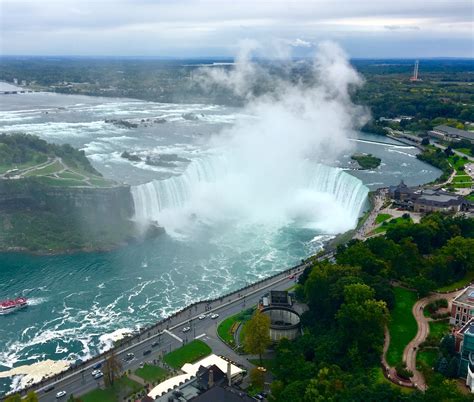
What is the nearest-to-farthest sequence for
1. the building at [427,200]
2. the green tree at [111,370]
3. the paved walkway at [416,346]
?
the paved walkway at [416,346]
the green tree at [111,370]
the building at [427,200]

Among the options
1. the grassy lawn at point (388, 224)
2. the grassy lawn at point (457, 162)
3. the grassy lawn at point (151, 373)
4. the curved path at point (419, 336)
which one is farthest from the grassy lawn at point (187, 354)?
the grassy lawn at point (457, 162)

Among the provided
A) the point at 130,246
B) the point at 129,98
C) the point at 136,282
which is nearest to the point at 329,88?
the point at 130,246

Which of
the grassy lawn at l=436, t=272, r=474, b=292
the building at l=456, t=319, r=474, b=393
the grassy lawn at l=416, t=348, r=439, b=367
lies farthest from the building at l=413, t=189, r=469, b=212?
the building at l=456, t=319, r=474, b=393

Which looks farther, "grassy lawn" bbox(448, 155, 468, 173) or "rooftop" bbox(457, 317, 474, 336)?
"grassy lawn" bbox(448, 155, 468, 173)

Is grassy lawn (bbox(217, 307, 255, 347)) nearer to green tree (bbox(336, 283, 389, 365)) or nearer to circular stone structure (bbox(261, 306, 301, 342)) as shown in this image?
circular stone structure (bbox(261, 306, 301, 342))

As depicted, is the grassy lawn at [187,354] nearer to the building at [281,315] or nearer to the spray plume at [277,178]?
the building at [281,315]

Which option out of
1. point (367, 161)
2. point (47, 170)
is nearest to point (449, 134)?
point (367, 161)
